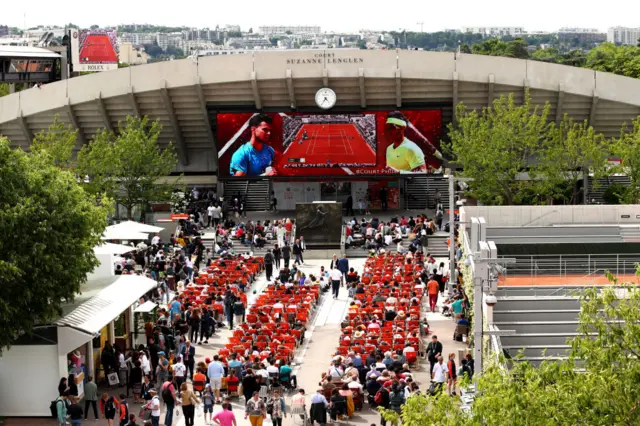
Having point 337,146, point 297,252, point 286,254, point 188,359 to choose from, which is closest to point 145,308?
point 188,359

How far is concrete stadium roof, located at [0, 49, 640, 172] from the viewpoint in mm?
52156

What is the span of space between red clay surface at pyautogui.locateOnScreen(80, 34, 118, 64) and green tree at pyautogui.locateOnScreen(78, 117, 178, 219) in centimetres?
5474

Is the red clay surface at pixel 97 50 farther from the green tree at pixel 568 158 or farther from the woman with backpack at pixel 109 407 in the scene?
the woman with backpack at pixel 109 407

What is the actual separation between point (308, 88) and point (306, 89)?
13 cm

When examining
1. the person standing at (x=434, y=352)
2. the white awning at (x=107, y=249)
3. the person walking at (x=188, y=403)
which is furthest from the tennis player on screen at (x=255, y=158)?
the person walking at (x=188, y=403)

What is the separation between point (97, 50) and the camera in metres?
105

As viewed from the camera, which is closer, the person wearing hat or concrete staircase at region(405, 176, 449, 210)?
the person wearing hat

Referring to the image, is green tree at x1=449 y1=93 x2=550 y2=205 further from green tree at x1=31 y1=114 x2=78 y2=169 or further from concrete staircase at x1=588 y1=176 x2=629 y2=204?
green tree at x1=31 y1=114 x2=78 y2=169

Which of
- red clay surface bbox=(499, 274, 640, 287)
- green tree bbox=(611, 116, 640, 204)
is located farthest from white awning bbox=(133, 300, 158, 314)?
green tree bbox=(611, 116, 640, 204)

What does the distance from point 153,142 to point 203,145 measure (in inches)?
261

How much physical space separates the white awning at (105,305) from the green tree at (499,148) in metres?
21.2

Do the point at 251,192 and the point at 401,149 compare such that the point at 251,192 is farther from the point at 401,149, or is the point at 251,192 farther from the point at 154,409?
the point at 154,409

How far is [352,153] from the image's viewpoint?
54.8 metres

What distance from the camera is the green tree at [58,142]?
51.0 meters
